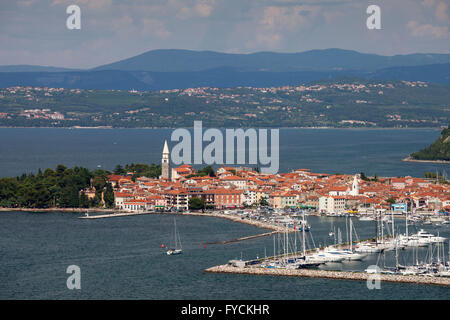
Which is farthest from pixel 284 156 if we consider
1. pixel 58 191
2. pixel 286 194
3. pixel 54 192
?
pixel 54 192

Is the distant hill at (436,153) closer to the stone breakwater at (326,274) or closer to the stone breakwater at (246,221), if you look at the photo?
the stone breakwater at (246,221)

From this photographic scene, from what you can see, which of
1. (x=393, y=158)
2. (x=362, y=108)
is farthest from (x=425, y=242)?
(x=362, y=108)

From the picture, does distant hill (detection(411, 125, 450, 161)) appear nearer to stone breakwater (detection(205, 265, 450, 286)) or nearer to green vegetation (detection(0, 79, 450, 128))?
stone breakwater (detection(205, 265, 450, 286))

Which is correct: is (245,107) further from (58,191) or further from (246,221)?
(246,221)

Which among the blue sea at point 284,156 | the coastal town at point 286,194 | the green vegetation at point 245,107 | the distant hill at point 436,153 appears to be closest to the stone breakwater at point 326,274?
the coastal town at point 286,194

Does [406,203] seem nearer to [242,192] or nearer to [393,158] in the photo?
[242,192]

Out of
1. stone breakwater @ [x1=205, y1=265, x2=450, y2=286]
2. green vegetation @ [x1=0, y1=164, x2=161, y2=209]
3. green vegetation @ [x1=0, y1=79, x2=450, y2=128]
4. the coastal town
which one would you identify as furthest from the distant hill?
green vegetation @ [x1=0, y1=79, x2=450, y2=128]
